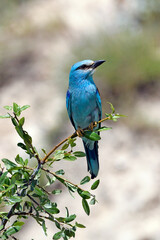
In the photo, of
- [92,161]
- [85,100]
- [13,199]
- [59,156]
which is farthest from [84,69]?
[13,199]

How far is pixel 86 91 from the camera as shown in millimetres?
3277

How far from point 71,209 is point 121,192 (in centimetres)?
72

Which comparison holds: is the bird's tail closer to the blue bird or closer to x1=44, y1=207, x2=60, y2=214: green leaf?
the blue bird

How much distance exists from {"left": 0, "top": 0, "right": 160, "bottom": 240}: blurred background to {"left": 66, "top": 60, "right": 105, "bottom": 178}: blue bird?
2.67m

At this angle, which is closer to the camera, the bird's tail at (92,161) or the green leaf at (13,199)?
the green leaf at (13,199)

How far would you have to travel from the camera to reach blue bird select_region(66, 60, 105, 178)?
3.25 metres

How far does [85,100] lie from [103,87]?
13.5ft

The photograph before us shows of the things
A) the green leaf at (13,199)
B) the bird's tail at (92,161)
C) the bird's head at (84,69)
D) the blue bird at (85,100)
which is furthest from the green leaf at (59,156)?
the bird's head at (84,69)

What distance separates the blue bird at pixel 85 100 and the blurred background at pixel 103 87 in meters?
2.67

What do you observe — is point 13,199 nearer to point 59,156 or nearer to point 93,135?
point 59,156

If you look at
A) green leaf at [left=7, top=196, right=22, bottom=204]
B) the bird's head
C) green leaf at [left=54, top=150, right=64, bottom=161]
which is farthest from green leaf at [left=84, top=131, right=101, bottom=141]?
the bird's head

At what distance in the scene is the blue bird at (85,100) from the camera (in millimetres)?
3248

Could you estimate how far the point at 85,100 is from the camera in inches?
128

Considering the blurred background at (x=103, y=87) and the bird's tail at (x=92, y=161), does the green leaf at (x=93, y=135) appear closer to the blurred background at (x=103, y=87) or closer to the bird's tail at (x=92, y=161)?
the bird's tail at (x=92, y=161)
